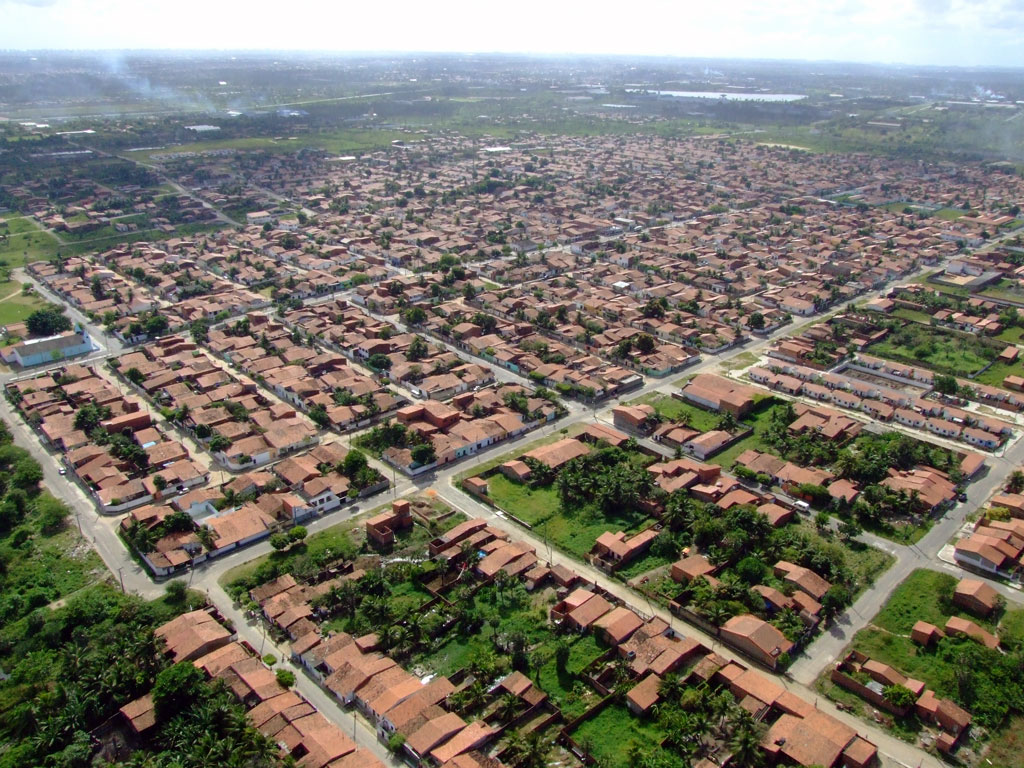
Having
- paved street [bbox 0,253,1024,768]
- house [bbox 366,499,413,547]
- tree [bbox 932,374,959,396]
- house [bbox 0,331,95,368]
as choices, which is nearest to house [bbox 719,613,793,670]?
paved street [bbox 0,253,1024,768]

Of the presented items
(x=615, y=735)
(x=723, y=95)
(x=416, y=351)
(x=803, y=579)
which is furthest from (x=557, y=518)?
(x=723, y=95)

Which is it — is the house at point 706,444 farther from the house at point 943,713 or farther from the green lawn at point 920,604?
the house at point 943,713

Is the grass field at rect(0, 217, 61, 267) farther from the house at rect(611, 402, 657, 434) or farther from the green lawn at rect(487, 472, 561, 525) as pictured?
the house at rect(611, 402, 657, 434)

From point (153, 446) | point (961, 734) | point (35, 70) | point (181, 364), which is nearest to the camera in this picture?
point (961, 734)

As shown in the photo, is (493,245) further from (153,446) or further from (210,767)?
(210,767)

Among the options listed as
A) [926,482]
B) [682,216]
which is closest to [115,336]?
[926,482]
